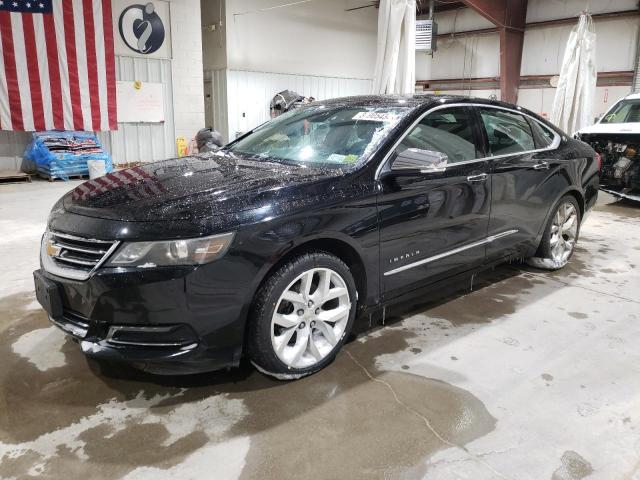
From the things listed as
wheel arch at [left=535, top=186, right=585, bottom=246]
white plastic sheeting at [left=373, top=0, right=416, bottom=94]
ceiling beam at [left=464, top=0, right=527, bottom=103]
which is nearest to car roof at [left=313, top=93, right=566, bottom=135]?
wheel arch at [left=535, top=186, right=585, bottom=246]

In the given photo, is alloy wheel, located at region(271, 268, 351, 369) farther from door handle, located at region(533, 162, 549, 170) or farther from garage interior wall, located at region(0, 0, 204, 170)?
garage interior wall, located at region(0, 0, 204, 170)

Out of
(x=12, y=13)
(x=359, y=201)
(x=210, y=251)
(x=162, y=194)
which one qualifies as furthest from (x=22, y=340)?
(x=12, y=13)

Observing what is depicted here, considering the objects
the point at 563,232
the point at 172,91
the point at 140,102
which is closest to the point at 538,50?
the point at 172,91

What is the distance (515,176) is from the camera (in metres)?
3.47

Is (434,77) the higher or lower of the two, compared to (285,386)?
higher

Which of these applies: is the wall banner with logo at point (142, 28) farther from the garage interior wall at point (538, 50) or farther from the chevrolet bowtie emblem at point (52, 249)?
the garage interior wall at point (538, 50)

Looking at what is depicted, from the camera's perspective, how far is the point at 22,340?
2.90 m

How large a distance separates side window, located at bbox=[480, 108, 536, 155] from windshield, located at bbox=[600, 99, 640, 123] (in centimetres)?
469

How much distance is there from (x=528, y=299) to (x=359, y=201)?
1782 millimetres

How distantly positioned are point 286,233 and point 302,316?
0.44 m

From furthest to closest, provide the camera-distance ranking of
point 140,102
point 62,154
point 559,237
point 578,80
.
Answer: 1. point 140,102
2. point 578,80
3. point 62,154
4. point 559,237

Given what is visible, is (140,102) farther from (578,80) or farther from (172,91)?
(578,80)

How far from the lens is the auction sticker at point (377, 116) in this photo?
2.91 metres

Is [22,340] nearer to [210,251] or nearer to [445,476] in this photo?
[210,251]
